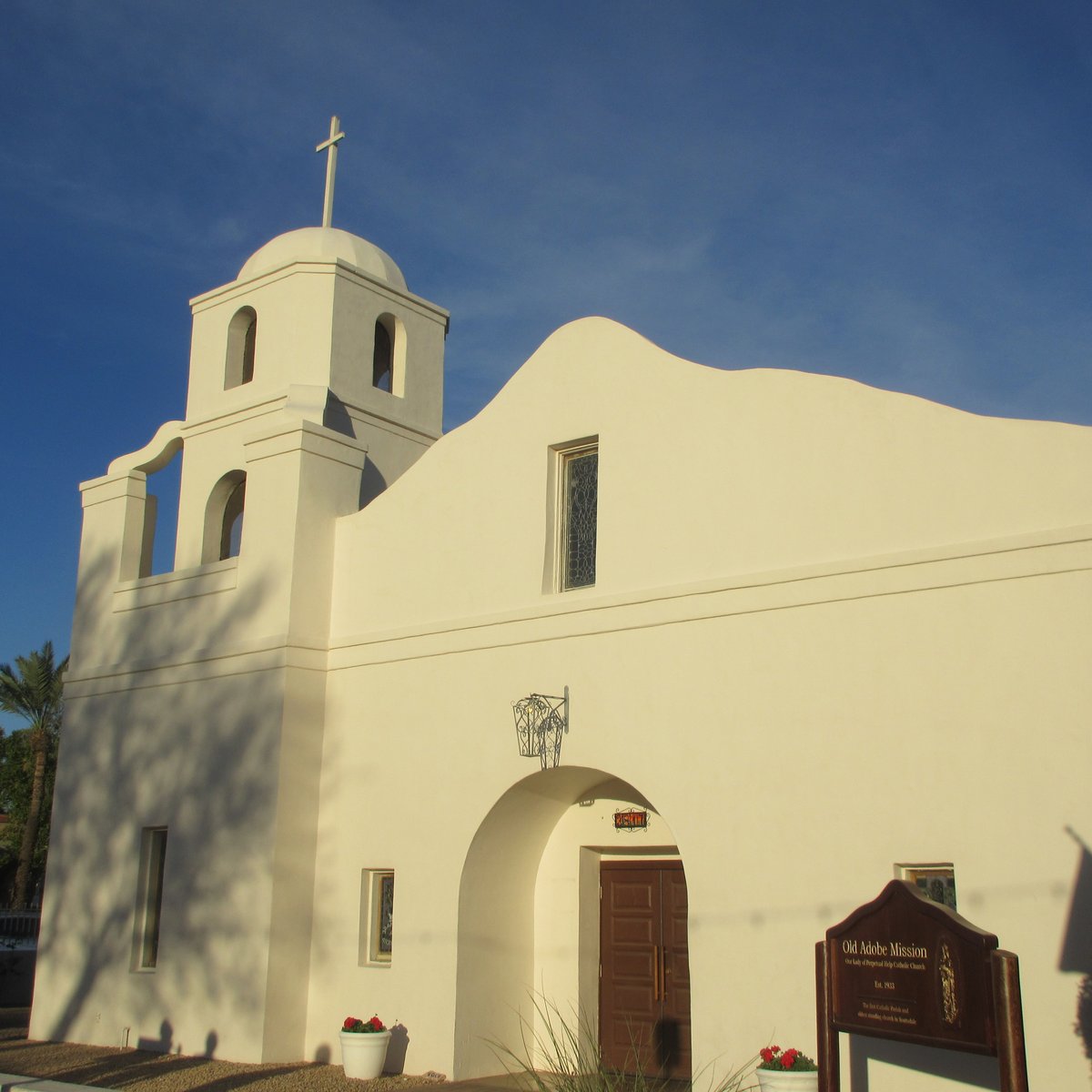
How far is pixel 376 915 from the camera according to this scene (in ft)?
45.1

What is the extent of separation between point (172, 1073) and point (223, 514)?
7011 millimetres

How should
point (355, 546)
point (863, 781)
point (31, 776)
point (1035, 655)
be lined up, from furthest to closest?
point (31, 776) < point (355, 546) < point (863, 781) < point (1035, 655)

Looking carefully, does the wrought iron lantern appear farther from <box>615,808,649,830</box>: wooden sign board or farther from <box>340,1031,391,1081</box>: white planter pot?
<box>340,1031,391,1081</box>: white planter pot

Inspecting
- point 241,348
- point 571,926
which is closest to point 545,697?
point 571,926

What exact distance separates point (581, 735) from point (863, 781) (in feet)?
9.67

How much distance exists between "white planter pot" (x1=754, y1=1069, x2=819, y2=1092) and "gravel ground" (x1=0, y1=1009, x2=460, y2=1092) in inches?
158

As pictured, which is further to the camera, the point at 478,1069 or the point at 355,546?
the point at 355,546

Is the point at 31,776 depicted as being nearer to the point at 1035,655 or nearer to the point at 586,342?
the point at 586,342

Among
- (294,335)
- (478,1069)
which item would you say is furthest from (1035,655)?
(294,335)

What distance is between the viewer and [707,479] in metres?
11.9

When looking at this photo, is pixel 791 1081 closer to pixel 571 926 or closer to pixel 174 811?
pixel 571 926

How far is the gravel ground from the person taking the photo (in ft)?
39.8

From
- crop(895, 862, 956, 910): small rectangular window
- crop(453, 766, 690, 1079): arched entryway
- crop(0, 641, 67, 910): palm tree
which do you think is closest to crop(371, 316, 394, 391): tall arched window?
crop(453, 766, 690, 1079): arched entryway

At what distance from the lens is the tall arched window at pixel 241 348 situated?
57.1ft
